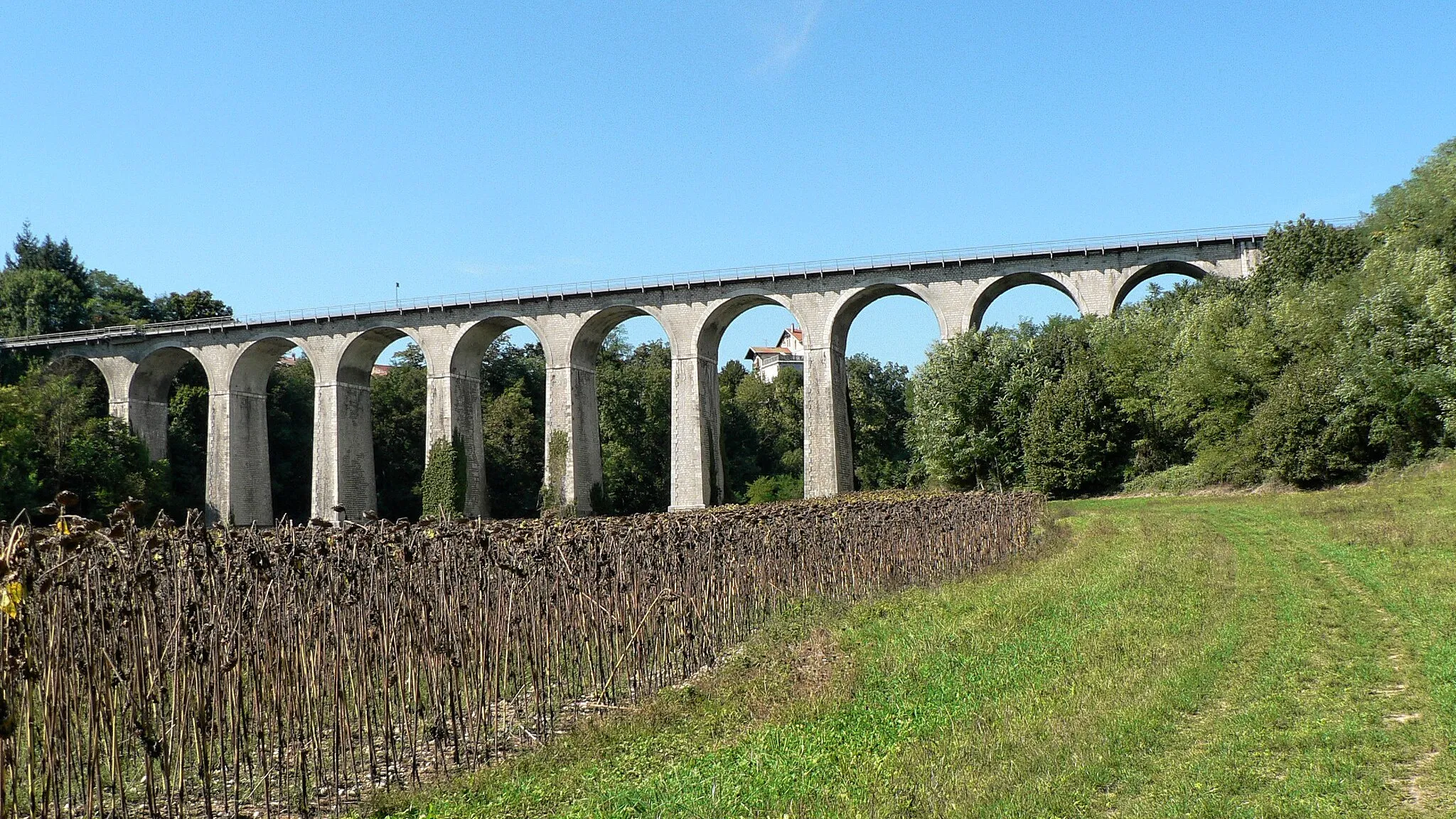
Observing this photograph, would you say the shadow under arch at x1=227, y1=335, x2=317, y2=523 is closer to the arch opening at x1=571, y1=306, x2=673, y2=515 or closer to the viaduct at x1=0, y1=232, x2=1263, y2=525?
the viaduct at x1=0, y1=232, x2=1263, y2=525

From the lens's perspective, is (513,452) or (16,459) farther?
(513,452)

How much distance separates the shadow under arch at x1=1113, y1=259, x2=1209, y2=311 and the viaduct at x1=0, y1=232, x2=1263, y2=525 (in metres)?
0.08

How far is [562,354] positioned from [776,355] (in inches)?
2691

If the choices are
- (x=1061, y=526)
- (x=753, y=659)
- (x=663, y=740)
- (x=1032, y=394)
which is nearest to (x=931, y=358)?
(x=1032, y=394)

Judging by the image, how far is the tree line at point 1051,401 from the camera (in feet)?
90.2

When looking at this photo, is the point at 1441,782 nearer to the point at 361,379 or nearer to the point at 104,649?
the point at 104,649

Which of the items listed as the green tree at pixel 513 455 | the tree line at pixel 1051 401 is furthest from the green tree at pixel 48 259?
the green tree at pixel 513 455

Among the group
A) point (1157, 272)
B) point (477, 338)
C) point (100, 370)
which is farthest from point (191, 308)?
point (1157, 272)

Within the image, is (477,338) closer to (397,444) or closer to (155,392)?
(397,444)

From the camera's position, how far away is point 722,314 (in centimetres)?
4184

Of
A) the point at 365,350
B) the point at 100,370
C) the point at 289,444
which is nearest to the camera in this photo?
the point at 365,350

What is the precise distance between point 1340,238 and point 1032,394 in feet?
34.4

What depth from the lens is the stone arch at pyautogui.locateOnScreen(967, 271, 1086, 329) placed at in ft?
126

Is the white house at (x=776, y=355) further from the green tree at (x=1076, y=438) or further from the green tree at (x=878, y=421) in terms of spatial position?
the green tree at (x=1076, y=438)
